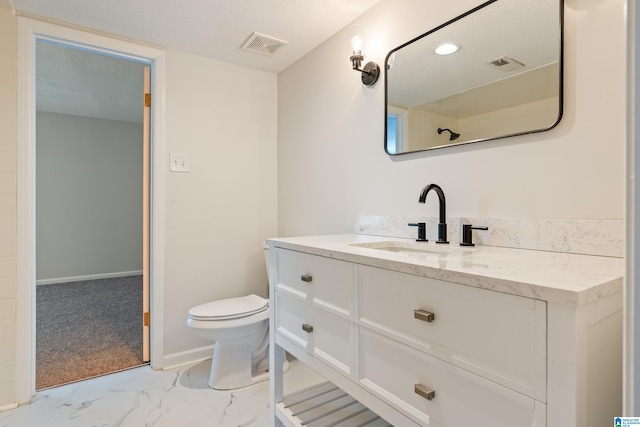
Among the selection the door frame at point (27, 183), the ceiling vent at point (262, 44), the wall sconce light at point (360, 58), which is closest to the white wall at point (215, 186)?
the ceiling vent at point (262, 44)

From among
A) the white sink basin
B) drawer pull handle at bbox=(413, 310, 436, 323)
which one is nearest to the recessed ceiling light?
the white sink basin

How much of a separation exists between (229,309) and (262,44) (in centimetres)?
167

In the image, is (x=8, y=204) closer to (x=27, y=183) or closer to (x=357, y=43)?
(x=27, y=183)

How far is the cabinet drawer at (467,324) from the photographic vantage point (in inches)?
25.9

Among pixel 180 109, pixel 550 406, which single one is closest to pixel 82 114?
pixel 180 109

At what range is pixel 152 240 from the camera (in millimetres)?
2209

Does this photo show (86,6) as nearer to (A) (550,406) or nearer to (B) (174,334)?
(B) (174,334)

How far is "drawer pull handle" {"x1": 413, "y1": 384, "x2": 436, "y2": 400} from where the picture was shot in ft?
2.79

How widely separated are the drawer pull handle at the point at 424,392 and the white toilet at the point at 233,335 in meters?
1.25

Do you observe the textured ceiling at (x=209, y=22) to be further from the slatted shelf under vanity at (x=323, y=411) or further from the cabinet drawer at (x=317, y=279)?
the slatted shelf under vanity at (x=323, y=411)

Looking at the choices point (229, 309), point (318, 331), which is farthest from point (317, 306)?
point (229, 309)

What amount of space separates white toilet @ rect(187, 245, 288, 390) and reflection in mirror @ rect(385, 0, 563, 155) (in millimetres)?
1234

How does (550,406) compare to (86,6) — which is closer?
(550,406)
